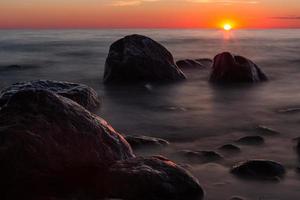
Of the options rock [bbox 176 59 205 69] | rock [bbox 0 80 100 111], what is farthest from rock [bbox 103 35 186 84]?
rock [bbox 0 80 100 111]

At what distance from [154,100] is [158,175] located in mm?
5539

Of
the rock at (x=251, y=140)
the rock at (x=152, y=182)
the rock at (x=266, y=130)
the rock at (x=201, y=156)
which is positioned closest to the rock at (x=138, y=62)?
the rock at (x=266, y=130)

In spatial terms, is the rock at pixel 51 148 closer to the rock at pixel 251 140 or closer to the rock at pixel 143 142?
the rock at pixel 143 142

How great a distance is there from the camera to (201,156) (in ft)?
17.9

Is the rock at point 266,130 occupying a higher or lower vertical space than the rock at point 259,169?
lower

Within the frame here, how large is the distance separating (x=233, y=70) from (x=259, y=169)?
24.2 feet

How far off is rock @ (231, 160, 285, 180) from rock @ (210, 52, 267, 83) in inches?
275

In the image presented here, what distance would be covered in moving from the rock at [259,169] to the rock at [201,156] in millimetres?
454

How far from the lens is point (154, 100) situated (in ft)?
31.9

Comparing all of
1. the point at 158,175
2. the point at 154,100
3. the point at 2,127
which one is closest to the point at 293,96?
the point at 154,100

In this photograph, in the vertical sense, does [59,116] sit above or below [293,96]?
above

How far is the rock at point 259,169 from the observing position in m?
4.68

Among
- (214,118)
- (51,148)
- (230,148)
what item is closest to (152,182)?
(51,148)

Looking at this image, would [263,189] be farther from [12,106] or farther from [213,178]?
[12,106]
